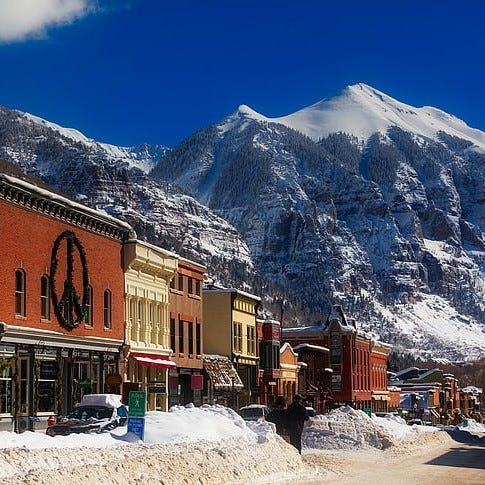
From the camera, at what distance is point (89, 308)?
167 feet

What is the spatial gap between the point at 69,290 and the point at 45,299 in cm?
207

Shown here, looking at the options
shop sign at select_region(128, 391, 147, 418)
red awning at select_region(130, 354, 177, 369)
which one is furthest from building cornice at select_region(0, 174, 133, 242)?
shop sign at select_region(128, 391, 147, 418)

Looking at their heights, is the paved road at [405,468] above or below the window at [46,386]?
below

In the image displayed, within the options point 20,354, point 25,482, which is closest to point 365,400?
point 20,354

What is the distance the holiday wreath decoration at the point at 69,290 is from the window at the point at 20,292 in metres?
2.62

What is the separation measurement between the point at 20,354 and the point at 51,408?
380 cm

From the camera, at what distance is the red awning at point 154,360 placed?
185 feet

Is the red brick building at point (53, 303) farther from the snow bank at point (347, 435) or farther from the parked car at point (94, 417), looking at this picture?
the snow bank at point (347, 435)

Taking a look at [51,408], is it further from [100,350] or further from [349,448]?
[349,448]

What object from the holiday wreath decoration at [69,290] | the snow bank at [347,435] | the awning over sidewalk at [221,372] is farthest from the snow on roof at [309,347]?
the holiday wreath decoration at [69,290]

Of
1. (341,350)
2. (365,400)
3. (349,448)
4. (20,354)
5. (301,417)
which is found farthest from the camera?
(365,400)

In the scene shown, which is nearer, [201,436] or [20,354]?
[201,436]

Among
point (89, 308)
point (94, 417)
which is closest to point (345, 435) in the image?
point (89, 308)

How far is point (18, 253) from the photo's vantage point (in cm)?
4428
